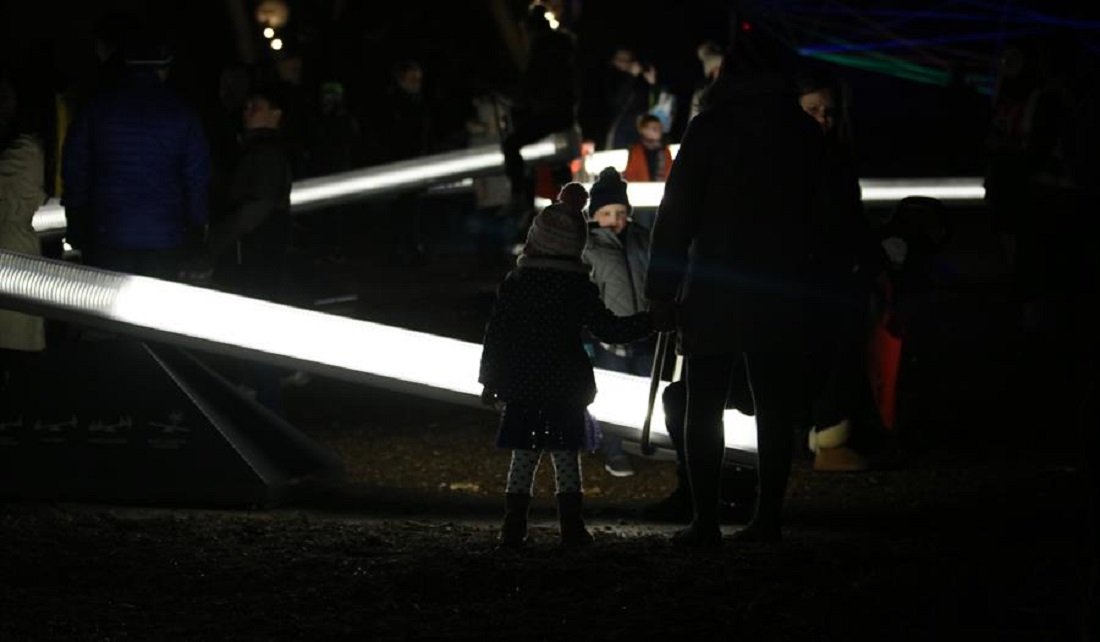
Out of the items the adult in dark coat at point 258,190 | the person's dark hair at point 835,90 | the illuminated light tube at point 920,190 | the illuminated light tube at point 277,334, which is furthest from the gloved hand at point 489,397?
the illuminated light tube at point 920,190

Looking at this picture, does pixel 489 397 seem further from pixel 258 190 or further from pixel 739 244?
pixel 258 190

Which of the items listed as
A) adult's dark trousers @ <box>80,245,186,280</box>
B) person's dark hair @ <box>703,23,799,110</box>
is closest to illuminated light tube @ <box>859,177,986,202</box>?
adult's dark trousers @ <box>80,245,186,280</box>

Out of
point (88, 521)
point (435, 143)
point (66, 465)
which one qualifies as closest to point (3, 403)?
point (66, 465)

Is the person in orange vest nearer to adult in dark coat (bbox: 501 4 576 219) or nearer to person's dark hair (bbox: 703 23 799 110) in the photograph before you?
adult in dark coat (bbox: 501 4 576 219)

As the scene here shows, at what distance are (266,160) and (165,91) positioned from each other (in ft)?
4.81

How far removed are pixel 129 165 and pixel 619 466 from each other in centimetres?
272

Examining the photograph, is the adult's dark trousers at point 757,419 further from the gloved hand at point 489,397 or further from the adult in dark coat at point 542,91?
the adult in dark coat at point 542,91

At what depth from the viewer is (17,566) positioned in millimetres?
8773

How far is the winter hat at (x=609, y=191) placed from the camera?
1117 cm

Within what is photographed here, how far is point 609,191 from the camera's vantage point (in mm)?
11180

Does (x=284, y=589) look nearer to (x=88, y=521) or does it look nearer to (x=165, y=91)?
(x=88, y=521)

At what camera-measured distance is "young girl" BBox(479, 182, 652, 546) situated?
29.9ft

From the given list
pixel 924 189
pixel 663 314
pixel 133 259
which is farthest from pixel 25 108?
pixel 924 189

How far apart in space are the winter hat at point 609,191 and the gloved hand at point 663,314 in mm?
2238
